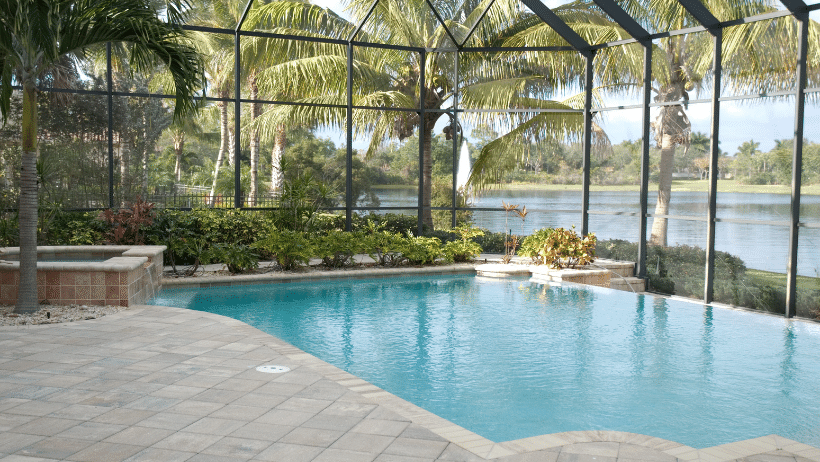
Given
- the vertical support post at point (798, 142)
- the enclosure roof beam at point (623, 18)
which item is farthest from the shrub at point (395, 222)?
the vertical support post at point (798, 142)

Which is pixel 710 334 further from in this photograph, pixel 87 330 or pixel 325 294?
pixel 87 330

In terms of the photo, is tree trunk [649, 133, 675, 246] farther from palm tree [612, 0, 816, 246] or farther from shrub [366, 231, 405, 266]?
shrub [366, 231, 405, 266]

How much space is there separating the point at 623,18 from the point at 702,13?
1247mm

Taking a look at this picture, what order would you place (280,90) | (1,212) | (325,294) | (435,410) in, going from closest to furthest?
(435,410), (325,294), (1,212), (280,90)

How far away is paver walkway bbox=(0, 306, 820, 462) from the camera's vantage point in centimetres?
325

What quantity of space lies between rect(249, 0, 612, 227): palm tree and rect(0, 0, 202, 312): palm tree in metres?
5.19

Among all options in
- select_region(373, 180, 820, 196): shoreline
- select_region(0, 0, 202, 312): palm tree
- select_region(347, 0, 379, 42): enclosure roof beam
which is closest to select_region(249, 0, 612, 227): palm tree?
select_region(347, 0, 379, 42): enclosure roof beam

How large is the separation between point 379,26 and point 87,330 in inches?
330

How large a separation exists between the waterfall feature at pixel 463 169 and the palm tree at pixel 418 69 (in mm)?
592

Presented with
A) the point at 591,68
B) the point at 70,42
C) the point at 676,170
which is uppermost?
the point at 591,68

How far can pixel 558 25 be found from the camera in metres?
10.9

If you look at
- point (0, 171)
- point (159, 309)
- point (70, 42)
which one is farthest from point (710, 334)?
point (0, 171)

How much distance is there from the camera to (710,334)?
23.3 ft

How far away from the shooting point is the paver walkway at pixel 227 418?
10.6 feet
